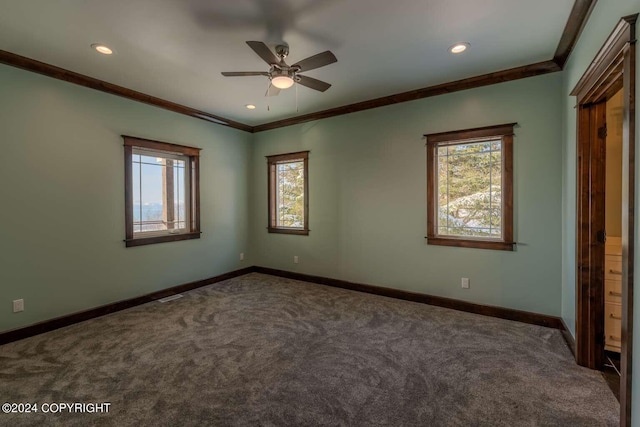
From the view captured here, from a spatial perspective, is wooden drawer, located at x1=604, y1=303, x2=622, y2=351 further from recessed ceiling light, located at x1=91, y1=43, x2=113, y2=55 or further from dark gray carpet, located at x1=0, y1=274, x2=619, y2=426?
recessed ceiling light, located at x1=91, y1=43, x2=113, y2=55

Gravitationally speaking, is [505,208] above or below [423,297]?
above

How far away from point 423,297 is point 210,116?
425 centimetres

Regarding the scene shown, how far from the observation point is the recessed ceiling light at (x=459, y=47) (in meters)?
2.79

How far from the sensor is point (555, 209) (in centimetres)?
315

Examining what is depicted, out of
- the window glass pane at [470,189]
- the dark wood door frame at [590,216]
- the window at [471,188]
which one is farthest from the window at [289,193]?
the dark wood door frame at [590,216]

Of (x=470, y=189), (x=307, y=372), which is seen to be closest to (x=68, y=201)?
(x=307, y=372)

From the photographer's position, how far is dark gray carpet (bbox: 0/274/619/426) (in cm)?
190

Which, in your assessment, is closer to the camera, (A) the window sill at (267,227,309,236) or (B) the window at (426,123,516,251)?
(B) the window at (426,123,516,251)

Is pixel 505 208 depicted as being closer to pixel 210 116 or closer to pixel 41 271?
pixel 210 116

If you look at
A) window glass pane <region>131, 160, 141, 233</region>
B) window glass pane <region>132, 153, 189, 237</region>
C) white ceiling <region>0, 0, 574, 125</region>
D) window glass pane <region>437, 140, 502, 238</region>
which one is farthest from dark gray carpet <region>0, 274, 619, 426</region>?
white ceiling <region>0, 0, 574, 125</region>

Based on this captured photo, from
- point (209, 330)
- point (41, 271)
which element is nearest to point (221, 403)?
point (209, 330)

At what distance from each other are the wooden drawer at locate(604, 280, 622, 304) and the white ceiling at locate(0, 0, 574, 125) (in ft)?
7.12

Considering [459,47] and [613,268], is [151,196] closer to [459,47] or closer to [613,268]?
[459,47]

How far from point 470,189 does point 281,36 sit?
2726 mm
